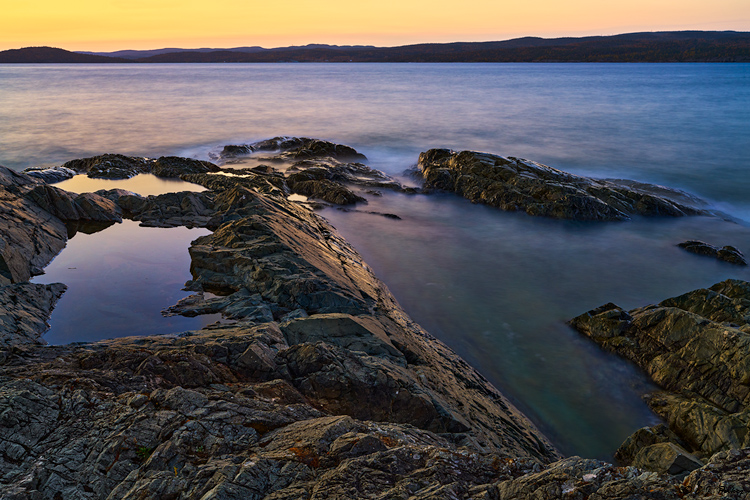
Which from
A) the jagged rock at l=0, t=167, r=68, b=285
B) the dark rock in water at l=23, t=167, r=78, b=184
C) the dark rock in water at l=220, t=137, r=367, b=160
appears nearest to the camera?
the jagged rock at l=0, t=167, r=68, b=285

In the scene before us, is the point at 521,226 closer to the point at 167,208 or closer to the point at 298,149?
the point at 167,208

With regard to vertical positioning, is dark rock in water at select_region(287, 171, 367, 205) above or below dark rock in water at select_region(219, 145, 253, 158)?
below

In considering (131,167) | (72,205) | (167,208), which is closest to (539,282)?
(167,208)

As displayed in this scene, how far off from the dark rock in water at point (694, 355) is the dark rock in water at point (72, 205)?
13.2m

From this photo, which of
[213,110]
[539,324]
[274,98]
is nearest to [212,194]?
[539,324]

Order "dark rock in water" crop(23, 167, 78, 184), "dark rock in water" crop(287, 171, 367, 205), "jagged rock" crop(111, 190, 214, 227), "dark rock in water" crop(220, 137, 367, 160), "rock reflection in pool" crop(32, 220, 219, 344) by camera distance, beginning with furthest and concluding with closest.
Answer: "dark rock in water" crop(220, 137, 367, 160) → "dark rock in water" crop(287, 171, 367, 205) → "dark rock in water" crop(23, 167, 78, 184) → "jagged rock" crop(111, 190, 214, 227) → "rock reflection in pool" crop(32, 220, 219, 344)

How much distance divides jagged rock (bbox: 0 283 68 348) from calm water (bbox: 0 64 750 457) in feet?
1.45

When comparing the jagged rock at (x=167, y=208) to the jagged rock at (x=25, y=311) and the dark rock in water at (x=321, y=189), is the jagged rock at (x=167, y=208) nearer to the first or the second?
the jagged rock at (x=25, y=311)

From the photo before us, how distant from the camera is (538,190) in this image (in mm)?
18281

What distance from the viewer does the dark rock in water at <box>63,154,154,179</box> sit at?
754 inches

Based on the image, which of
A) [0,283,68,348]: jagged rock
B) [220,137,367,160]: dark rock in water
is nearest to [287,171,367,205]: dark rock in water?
[220,137,367,160]: dark rock in water

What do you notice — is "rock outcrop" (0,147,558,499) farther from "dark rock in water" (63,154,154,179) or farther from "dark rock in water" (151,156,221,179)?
"dark rock in water" (63,154,154,179)

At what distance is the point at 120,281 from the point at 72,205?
4887 mm

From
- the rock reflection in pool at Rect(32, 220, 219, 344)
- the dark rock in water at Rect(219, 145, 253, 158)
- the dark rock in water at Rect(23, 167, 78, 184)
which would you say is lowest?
the rock reflection in pool at Rect(32, 220, 219, 344)
